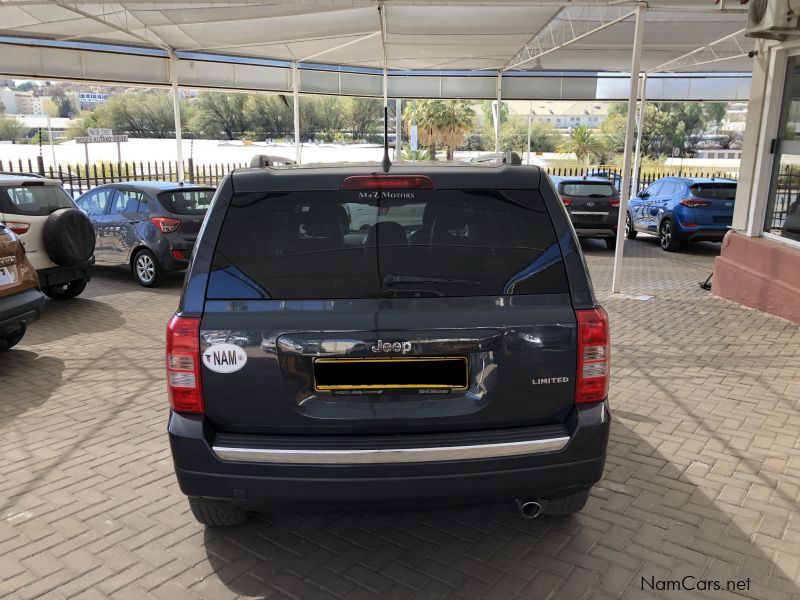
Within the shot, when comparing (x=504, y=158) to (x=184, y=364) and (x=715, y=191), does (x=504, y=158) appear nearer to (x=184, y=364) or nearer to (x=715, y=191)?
(x=184, y=364)

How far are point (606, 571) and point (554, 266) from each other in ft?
4.88

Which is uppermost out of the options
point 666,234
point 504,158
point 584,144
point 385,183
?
point 584,144

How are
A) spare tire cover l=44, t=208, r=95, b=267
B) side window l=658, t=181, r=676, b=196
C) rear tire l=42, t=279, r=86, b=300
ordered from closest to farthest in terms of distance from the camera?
spare tire cover l=44, t=208, r=95, b=267
rear tire l=42, t=279, r=86, b=300
side window l=658, t=181, r=676, b=196

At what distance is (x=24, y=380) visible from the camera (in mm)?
5789

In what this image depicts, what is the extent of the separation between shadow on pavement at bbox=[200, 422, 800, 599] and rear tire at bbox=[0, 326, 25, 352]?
4.13m

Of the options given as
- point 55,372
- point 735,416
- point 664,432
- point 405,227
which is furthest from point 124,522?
point 735,416

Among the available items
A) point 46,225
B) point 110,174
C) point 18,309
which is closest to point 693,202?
point 46,225

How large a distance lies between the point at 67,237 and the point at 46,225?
275mm

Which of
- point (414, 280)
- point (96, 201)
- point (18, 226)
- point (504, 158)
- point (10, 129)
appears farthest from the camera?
point (10, 129)

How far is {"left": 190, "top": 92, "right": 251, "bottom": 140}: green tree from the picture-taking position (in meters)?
51.3

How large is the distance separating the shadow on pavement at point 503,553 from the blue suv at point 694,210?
1047 cm

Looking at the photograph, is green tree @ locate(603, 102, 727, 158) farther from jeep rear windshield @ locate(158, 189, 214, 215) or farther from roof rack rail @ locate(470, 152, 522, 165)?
roof rack rail @ locate(470, 152, 522, 165)

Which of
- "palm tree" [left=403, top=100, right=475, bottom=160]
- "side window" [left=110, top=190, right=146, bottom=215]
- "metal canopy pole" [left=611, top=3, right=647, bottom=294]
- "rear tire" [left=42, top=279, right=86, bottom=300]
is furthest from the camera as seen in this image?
"palm tree" [left=403, top=100, right=475, bottom=160]

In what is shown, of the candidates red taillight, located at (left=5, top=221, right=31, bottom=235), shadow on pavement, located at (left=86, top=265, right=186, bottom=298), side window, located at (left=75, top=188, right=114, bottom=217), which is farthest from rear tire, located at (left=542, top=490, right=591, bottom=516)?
side window, located at (left=75, top=188, right=114, bottom=217)
